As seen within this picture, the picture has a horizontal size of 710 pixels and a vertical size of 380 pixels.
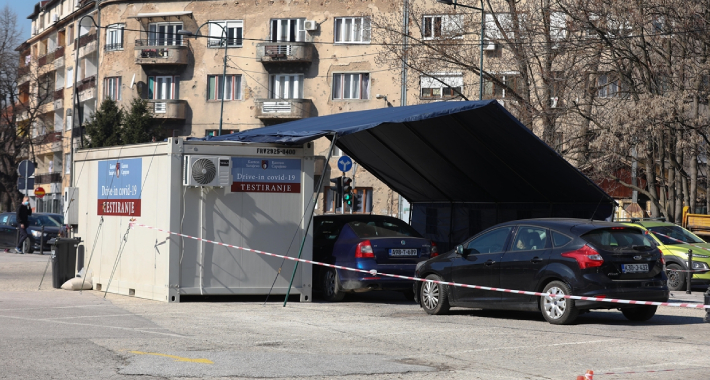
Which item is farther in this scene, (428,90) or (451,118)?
(428,90)

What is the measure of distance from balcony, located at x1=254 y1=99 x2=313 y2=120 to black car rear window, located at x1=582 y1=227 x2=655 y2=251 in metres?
37.7

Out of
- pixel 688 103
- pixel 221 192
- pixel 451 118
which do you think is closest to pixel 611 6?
pixel 688 103

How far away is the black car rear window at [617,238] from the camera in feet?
41.1

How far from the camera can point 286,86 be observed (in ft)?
168

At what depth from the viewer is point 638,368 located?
884cm

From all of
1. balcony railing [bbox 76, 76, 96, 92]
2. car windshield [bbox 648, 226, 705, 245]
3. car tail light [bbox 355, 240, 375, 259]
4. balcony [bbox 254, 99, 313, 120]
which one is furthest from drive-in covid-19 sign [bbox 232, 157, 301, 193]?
balcony railing [bbox 76, 76, 96, 92]

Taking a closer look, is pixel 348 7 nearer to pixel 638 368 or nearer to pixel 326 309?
pixel 326 309

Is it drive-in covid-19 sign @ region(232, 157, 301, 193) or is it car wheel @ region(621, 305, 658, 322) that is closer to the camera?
car wheel @ region(621, 305, 658, 322)

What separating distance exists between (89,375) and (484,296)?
6.79 m

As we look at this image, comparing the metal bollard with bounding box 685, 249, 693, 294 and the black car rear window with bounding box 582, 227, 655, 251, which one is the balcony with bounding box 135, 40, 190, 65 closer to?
the metal bollard with bounding box 685, 249, 693, 294

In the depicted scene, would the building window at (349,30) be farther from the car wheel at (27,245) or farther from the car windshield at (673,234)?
the car windshield at (673,234)

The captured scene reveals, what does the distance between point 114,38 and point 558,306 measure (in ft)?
157

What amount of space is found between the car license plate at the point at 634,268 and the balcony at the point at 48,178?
64.2 metres

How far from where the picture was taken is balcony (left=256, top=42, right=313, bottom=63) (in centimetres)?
4984
